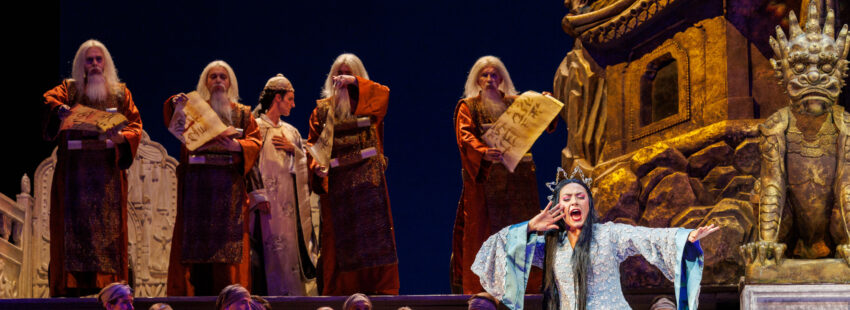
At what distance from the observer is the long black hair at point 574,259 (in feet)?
15.5

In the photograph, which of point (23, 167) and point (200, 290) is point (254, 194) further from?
point (23, 167)

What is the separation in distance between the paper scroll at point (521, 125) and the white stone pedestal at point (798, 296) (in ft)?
5.95

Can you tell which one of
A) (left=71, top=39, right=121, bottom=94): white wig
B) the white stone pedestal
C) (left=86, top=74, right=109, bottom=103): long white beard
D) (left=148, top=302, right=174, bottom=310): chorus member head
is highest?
(left=71, top=39, right=121, bottom=94): white wig

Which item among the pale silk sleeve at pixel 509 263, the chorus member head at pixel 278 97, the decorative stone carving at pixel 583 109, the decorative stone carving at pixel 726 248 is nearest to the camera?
the pale silk sleeve at pixel 509 263

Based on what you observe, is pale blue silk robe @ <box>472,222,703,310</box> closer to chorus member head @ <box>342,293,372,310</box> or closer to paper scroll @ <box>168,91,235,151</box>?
chorus member head @ <box>342,293,372,310</box>

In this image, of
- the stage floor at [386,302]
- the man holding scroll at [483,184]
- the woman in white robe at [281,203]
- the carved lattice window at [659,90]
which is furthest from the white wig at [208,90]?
the carved lattice window at [659,90]

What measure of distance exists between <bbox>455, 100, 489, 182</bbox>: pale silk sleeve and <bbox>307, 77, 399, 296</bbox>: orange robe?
460mm

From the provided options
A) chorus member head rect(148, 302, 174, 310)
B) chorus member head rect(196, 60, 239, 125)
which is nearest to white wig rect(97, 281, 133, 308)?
chorus member head rect(148, 302, 174, 310)

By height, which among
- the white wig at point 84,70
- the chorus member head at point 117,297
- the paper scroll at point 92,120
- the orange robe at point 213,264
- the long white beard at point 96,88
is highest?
the white wig at point 84,70

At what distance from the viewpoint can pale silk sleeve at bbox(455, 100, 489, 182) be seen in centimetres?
654

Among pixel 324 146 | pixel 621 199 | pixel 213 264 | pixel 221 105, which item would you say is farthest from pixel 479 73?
pixel 621 199

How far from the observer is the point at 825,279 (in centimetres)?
496

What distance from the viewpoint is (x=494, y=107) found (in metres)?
6.80

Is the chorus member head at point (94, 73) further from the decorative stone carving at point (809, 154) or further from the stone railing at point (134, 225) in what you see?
the decorative stone carving at point (809, 154)
